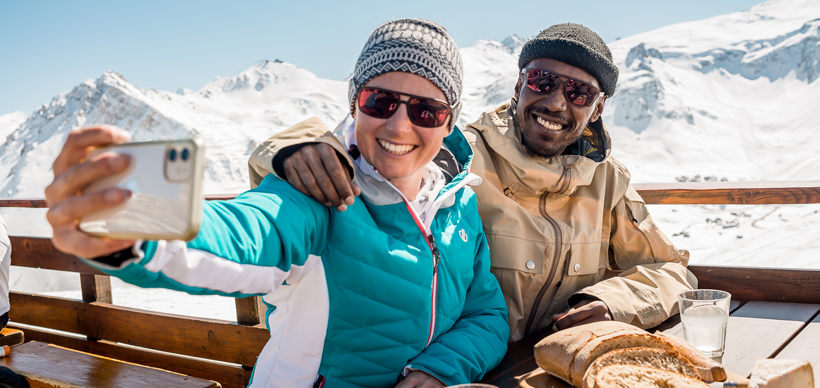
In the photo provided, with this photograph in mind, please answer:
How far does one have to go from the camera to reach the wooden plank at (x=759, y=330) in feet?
4.44

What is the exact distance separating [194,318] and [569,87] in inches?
86.2

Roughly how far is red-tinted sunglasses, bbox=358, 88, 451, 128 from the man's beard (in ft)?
2.52

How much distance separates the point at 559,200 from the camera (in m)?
1.96

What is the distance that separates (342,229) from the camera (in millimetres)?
1165

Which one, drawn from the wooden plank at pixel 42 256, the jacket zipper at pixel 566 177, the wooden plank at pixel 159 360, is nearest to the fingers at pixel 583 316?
the jacket zipper at pixel 566 177

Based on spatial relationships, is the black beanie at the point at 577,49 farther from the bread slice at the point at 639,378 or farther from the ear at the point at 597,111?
the bread slice at the point at 639,378

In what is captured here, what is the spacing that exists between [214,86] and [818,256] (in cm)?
11777

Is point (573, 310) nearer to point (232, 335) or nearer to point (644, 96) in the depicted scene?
point (232, 335)

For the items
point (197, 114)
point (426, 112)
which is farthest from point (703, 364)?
point (197, 114)

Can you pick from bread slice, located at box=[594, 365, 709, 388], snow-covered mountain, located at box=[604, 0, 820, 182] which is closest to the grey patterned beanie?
bread slice, located at box=[594, 365, 709, 388]

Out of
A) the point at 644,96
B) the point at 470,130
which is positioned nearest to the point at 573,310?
the point at 470,130

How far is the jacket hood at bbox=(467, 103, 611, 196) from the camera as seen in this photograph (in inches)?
74.1

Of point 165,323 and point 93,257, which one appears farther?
point 165,323

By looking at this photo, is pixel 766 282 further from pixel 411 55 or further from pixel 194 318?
pixel 194 318
